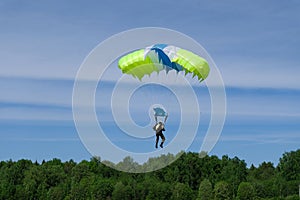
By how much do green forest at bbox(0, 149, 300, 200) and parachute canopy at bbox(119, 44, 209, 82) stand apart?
3544 centimetres

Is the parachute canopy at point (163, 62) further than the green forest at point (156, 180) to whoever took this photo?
Result: No

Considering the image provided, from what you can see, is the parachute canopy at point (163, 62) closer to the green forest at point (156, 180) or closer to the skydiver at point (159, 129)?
the skydiver at point (159, 129)

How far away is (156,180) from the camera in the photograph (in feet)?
222

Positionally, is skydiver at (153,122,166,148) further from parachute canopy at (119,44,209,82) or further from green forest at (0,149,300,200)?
green forest at (0,149,300,200)

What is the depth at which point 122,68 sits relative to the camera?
68.4 ft

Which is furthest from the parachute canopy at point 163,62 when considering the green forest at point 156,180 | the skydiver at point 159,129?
the green forest at point 156,180

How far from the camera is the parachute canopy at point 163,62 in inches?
791

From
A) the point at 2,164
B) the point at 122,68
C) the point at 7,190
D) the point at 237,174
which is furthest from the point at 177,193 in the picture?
the point at 122,68

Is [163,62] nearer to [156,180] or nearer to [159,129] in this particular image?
[159,129]

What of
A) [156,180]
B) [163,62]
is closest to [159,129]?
[163,62]

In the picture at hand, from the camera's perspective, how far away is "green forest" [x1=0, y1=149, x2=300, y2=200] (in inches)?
2463

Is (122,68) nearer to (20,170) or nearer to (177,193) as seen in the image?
(177,193)

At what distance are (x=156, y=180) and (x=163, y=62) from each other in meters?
48.6

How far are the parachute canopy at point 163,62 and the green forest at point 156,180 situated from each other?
116 ft
